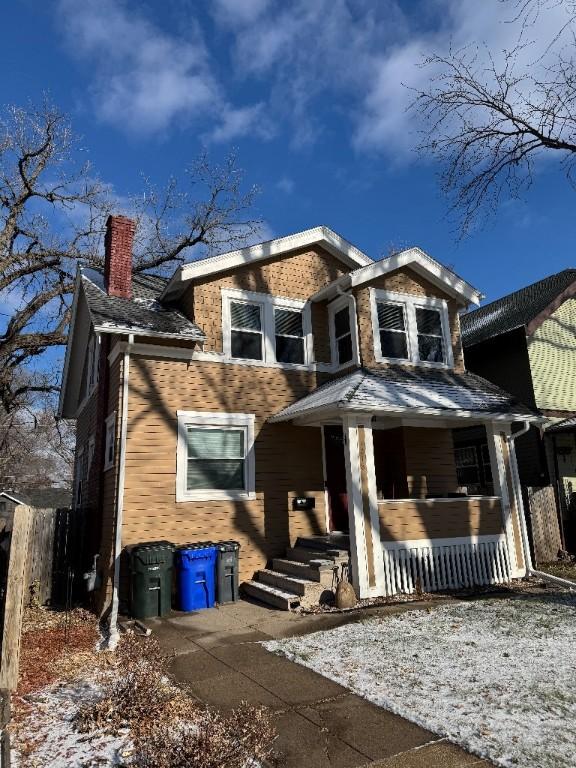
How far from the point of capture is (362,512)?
9156 mm

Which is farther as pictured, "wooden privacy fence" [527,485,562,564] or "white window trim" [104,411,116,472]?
"wooden privacy fence" [527,485,562,564]

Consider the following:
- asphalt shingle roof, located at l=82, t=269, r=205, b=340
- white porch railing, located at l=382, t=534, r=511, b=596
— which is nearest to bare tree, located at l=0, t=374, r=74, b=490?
asphalt shingle roof, located at l=82, t=269, r=205, b=340

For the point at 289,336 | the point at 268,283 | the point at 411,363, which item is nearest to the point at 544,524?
the point at 411,363

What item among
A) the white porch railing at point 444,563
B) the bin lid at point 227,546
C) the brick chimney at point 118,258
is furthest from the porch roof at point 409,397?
the brick chimney at point 118,258

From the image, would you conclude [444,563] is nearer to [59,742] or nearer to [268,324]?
[268,324]

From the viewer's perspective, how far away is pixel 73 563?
1048cm

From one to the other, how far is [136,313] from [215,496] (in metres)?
4.16

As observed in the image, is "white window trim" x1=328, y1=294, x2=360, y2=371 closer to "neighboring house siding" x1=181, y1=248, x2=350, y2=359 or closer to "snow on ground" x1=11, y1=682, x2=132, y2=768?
"neighboring house siding" x1=181, y1=248, x2=350, y2=359

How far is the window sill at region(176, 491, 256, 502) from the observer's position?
32.8 feet

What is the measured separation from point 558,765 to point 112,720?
337cm

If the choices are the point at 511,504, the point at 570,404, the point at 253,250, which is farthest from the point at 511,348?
the point at 253,250

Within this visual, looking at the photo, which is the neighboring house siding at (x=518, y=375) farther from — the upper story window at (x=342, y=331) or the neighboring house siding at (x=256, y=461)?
the neighboring house siding at (x=256, y=461)

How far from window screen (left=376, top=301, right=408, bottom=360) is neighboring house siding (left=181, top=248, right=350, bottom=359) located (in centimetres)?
139

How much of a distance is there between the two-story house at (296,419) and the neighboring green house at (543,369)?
4.52 m
